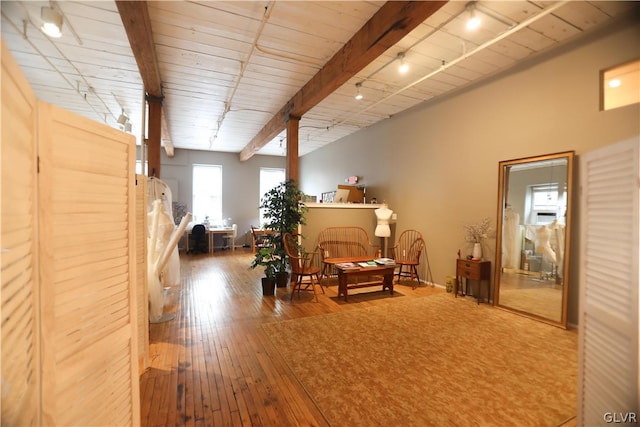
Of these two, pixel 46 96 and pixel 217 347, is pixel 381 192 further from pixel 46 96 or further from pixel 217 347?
pixel 46 96

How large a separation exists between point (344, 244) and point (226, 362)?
329 centimetres

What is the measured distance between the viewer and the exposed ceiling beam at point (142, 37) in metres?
2.31

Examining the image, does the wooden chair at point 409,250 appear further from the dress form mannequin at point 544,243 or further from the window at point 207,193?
the window at point 207,193

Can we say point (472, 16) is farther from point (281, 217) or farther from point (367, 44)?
point (281, 217)

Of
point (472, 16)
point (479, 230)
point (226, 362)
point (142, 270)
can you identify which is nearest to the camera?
point (142, 270)

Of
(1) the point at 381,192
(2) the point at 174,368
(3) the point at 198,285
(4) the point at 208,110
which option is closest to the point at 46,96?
(4) the point at 208,110

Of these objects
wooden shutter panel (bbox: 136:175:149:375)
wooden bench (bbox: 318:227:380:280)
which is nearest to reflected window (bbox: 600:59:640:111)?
wooden bench (bbox: 318:227:380:280)

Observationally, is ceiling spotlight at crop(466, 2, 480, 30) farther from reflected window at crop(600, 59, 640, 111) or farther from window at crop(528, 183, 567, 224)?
window at crop(528, 183, 567, 224)

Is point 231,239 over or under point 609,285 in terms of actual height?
under

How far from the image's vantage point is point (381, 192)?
19.9 ft

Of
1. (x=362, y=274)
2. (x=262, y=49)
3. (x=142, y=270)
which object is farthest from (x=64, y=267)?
(x=362, y=274)

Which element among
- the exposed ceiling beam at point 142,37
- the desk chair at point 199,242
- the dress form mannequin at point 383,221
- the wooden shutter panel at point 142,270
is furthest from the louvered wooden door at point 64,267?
the desk chair at point 199,242

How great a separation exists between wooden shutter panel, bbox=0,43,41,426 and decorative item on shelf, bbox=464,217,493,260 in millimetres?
4478

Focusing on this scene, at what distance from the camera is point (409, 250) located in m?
5.32
